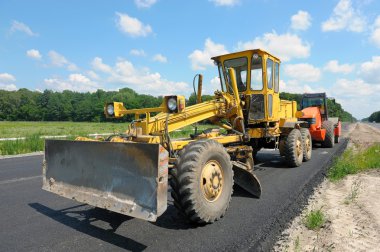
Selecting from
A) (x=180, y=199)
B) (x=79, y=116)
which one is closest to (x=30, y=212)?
(x=180, y=199)

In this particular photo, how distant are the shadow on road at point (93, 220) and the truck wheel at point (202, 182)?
0.78 m

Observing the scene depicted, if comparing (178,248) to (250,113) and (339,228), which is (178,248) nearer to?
(339,228)

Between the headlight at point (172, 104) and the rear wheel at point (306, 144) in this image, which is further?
the rear wheel at point (306, 144)

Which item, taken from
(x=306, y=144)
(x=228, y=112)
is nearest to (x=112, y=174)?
(x=228, y=112)

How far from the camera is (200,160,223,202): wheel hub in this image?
14.0 ft

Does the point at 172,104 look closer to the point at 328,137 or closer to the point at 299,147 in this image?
the point at 299,147

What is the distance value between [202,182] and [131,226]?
1.21 meters

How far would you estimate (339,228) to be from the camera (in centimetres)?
416

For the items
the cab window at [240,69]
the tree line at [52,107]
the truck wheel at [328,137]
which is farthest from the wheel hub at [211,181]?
the tree line at [52,107]

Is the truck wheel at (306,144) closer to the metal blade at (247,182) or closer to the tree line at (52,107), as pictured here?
the metal blade at (247,182)

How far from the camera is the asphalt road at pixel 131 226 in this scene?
3684mm

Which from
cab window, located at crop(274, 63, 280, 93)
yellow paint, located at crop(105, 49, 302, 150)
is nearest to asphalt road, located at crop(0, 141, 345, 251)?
yellow paint, located at crop(105, 49, 302, 150)

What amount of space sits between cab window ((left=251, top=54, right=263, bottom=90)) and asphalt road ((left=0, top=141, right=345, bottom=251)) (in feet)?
9.30

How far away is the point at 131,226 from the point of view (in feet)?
14.1
